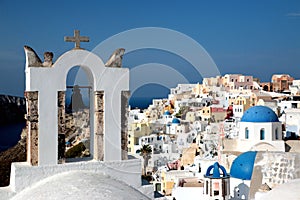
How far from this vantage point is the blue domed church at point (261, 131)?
1816 cm

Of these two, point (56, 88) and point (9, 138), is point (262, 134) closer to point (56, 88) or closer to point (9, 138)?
point (56, 88)

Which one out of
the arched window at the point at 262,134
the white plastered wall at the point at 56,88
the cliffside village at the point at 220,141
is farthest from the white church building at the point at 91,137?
the arched window at the point at 262,134

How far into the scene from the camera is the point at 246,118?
18766 millimetres

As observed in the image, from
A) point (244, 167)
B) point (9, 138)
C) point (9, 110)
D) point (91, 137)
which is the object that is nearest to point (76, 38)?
point (91, 137)

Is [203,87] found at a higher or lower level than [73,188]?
higher

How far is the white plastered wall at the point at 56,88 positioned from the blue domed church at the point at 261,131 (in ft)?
46.5

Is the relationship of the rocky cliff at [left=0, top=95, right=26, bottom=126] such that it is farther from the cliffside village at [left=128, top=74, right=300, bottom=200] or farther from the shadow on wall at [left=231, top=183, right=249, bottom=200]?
the shadow on wall at [left=231, top=183, right=249, bottom=200]

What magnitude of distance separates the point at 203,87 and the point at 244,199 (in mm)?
35696

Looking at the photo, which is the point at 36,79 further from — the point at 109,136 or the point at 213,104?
the point at 213,104

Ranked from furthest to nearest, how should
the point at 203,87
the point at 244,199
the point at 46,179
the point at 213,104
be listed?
the point at 203,87, the point at 213,104, the point at 244,199, the point at 46,179

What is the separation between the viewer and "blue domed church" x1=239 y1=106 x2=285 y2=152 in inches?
715

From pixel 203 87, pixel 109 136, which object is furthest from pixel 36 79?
pixel 203 87

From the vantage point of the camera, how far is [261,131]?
18.3 metres

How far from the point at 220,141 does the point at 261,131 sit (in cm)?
318
